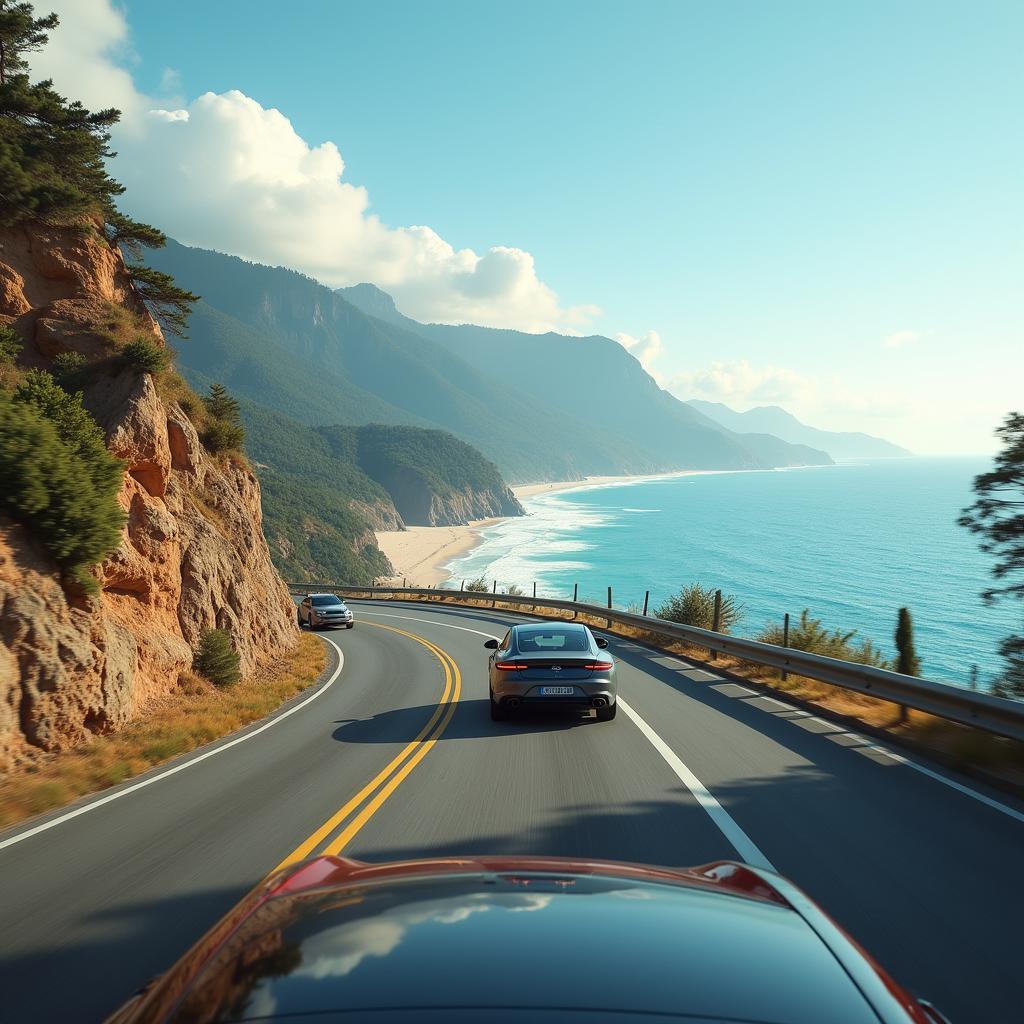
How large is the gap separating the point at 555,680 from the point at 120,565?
7886mm

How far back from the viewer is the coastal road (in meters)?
3.85

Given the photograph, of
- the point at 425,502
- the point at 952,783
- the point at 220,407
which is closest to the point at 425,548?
the point at 425,502

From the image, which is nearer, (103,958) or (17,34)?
(103,958)

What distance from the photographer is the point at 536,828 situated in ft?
18.6

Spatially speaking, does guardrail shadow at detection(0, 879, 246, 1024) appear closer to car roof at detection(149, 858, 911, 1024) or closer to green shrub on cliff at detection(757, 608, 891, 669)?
car roof at detection(149, 858, 911, 1024)

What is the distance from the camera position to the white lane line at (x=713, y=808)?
4.99 m

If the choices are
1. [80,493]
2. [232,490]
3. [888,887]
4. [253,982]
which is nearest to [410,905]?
[253,982]

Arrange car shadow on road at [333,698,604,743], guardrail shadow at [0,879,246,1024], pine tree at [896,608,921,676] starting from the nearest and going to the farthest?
guardrail shadow at [0,879,246,1024], car shadow on road at [333,698,604,743], pine tree at [896,608,921,676]

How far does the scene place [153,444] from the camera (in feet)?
49.3

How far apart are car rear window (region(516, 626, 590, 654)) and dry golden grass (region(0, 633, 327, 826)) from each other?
4.75 meters

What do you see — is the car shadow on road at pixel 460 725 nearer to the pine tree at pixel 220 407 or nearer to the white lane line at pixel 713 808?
the white lane line at pixel 713 808

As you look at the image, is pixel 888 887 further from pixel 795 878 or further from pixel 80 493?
pixel 80 493

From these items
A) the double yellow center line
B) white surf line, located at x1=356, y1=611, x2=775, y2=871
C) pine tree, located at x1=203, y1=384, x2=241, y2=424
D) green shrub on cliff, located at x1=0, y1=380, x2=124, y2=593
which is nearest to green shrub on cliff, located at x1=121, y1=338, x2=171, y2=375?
green shrub on cliff, located at x1=0, y1=380, x2=124, y2=593

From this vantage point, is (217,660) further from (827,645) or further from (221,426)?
(827,645)
